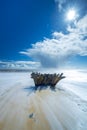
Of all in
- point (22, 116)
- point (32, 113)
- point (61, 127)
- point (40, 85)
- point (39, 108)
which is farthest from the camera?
point (40, 85)

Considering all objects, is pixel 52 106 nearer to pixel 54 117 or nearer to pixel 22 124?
pixel 54 117

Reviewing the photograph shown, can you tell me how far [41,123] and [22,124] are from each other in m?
0.50

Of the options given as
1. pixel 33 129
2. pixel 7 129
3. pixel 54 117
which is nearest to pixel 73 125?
pixel 54 117

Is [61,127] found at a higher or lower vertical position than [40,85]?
lower

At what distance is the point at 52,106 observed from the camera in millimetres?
4227

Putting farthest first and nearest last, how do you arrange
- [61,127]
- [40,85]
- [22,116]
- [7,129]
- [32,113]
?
[40,85] → [32,113] → [22,116] → [61,127] → [7,129]

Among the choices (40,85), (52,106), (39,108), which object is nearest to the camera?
(39,108)

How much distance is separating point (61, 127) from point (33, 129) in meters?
0.71

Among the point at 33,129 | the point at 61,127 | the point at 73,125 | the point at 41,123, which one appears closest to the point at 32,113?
the point at 41,123

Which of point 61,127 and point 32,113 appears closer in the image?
point 61,127

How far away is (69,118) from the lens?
3.29 m

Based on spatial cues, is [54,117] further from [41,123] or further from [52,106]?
[52,106]

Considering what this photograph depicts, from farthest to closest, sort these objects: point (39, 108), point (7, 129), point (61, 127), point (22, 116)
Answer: point (39, 108)
point (22, 116)
point (61, 127)
point (7, 129)

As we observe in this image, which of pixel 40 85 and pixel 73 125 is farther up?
pixel 40 85
